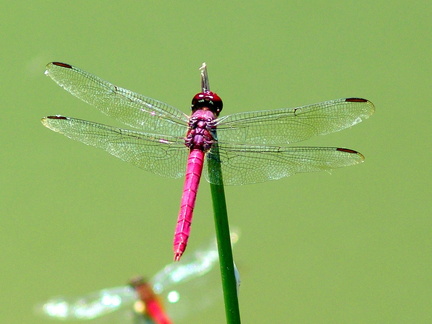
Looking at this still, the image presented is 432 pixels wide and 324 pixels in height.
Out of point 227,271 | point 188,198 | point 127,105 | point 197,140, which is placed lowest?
point 227,271

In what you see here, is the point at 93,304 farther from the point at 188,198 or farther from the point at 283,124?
the point at 283,124

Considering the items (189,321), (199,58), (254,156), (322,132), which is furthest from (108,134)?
(199,58)

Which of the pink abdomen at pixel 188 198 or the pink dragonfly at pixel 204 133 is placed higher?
the pink dragonfly at pixel 204 133

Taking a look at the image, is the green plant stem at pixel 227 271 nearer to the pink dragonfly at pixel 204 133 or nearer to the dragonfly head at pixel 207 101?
the pink dragonfly at pixel 204 133

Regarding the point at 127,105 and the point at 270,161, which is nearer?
the point at 270,161

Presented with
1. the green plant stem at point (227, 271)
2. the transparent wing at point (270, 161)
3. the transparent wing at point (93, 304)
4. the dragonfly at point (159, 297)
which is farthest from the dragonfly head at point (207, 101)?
the green plant stem at point (227, 271)

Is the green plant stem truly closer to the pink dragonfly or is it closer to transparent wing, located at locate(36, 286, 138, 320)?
the pink dragonfly

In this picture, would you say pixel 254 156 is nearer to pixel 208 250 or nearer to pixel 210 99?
pixel 210 99

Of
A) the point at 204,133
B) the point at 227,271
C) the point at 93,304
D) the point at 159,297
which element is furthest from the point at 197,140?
the point at 227,271
